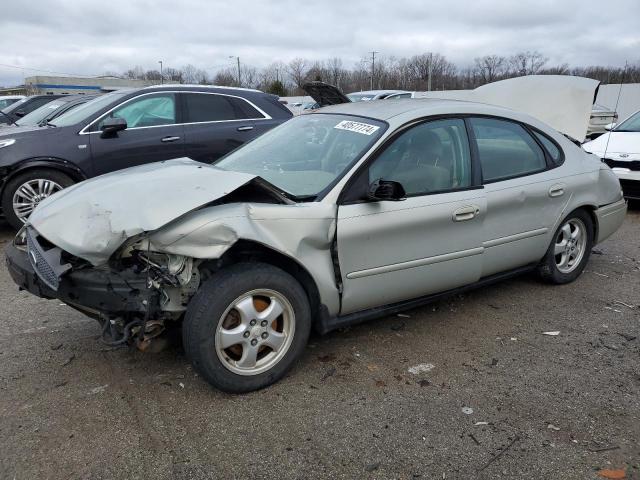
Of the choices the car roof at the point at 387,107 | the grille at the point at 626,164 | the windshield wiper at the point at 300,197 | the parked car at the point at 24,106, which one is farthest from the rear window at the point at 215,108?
the parked car at the point at 24,106

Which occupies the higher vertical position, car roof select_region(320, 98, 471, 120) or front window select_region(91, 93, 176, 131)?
car roof select_region(320, 98, 471, 120)

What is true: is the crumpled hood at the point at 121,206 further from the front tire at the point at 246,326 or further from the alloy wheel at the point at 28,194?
the alloy wheel at the point at 28,194

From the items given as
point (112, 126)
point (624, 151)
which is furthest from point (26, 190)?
point (624, 151)

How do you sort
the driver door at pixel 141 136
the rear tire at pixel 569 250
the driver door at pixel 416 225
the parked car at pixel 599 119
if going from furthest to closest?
1. the parked car at pixel 599 119
2. the driver door at pixel 141 136
3. the rear tire at pixel 569 250
4. the driver door at pixel 416 225

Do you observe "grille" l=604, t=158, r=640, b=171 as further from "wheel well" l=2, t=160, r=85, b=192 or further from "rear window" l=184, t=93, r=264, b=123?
"wheel well" l=2, t=160, r=85, b=192

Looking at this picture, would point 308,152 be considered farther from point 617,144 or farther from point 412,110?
point 617,144

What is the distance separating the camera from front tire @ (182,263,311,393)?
2.63 metres

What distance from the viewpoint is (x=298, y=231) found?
2.88m

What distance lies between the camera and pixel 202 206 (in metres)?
2.73

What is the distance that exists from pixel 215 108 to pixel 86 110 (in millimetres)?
1603

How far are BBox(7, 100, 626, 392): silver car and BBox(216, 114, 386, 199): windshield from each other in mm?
16

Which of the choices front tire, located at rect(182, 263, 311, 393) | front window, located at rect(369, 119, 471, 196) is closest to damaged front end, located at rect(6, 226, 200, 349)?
front tire, located at rect(182, 263, 311, 393)

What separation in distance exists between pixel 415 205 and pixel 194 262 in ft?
4.77

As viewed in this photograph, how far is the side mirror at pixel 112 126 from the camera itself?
19.7ft
